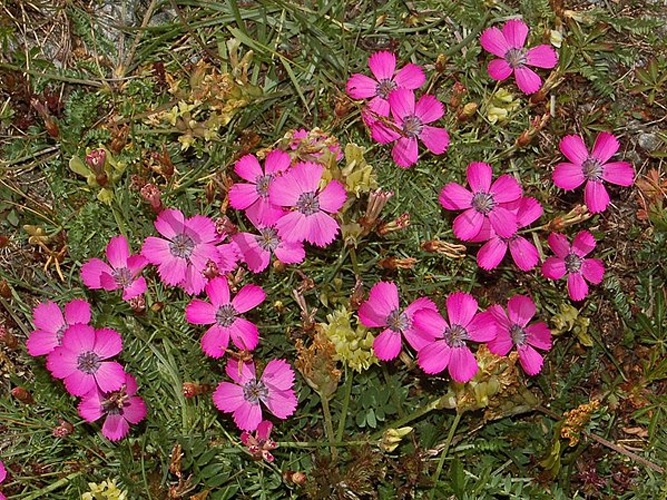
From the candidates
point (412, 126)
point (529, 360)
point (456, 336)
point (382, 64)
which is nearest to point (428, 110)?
point (412, 126)

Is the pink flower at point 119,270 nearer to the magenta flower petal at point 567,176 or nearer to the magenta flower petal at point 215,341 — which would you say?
the magenta flower petal at point 215,341

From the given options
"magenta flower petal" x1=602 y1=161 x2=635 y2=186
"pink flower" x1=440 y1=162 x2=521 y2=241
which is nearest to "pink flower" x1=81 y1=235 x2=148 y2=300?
"pink flower" x1=440 y1=162 x2=521 y2=241

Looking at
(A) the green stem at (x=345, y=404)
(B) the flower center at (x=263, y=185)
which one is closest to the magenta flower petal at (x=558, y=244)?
(A) the green stem at (x=345, y=404)

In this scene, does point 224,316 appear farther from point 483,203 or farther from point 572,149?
point 572,149

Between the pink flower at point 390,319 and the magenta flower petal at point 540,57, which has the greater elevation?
the magenta flower petal at point 540,57

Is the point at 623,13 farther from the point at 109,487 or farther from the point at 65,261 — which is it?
the point at 109,487
